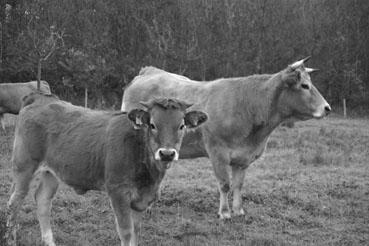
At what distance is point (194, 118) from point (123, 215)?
46.5 inches

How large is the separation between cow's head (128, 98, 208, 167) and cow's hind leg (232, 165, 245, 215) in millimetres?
2998

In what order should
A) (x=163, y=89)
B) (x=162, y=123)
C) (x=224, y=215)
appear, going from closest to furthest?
(x=162, y=123), (x=224, y=215), (x=163, y=89)

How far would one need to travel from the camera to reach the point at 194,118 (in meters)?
5.48

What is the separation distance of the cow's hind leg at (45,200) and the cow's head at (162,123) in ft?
5.26

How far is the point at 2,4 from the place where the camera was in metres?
28.0

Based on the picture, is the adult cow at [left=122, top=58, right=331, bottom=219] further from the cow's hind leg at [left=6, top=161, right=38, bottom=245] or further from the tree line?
the tree line

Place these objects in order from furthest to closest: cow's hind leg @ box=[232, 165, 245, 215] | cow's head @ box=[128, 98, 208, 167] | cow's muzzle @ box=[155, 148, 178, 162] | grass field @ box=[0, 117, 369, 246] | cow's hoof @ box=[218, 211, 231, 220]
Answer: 1. cow's hind leg @ box=[232, 165, 245, 215]
2. cow's hoof @ box=[218, 211, 231, 220]
3. grass field @ box=[0, 117, 369, 246]
4. cow's head @ box=[128, 98, 208, 167]
5. cow's muzzle @ box=[155, 148, 178, 162]

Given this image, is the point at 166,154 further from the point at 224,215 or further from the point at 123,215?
the point at 224,215

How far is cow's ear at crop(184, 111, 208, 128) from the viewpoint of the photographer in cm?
545

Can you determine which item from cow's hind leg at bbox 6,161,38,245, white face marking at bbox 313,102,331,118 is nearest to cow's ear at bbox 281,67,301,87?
white face marking at bbox 313,102,331,118

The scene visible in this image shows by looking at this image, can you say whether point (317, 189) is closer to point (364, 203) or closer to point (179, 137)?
point (364, 203)

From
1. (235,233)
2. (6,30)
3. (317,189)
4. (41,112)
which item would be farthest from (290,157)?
(6,30)

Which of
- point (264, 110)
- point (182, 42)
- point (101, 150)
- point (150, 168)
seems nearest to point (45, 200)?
point (101, 150)

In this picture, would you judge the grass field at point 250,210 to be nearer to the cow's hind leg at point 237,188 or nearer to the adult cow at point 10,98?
the cow's hind leg at point 237,188
